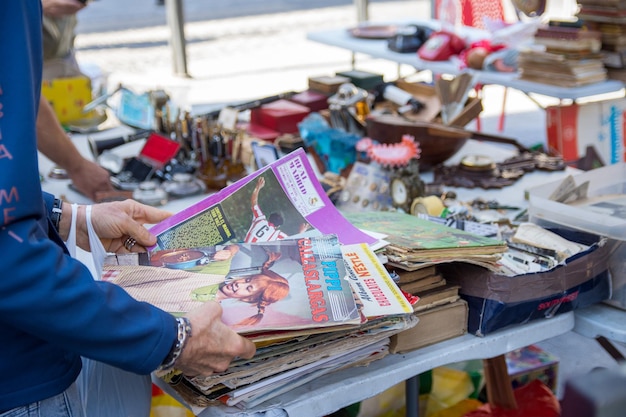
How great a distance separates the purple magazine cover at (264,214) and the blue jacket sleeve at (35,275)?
37cm

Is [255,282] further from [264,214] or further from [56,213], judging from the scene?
[56,213]

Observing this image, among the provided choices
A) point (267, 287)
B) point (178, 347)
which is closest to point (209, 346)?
point (178, 347)

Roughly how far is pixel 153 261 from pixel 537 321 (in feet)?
2.43

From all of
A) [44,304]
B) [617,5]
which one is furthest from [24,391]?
[617,5]

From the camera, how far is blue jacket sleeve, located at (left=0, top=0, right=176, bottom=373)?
0.94 metres

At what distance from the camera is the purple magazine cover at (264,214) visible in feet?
4.60

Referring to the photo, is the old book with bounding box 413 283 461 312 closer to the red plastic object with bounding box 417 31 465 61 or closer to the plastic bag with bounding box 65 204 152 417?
the plastic bag with bounding box 65 204 152 417

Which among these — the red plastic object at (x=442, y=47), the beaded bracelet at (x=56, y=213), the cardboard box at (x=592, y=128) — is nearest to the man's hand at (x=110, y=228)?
the beaded bracelet at (x=56, y=213)

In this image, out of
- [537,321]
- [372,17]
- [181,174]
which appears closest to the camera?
[537,321]

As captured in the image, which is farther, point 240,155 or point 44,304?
point 240,155

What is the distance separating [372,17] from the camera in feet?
32.7

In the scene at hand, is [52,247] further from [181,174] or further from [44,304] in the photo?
[181,174]

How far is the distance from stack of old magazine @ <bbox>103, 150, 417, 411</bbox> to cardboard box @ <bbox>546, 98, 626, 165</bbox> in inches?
96.4

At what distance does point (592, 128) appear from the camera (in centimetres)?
357
